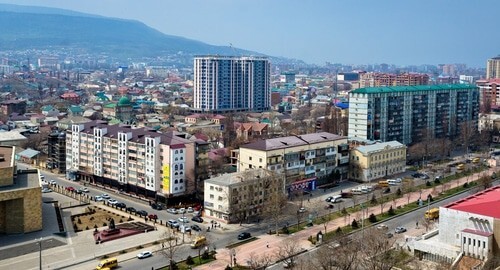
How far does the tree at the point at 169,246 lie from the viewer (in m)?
18.2

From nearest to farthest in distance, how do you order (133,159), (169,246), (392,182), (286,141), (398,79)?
(169,246)
(133,159)
(286,141)
(392,182)
(398,79)

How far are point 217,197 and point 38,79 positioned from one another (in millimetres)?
97314

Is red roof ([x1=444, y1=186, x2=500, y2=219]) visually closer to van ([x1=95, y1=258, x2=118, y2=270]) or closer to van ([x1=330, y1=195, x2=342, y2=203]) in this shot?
van ([x1=330, y1=195, x2=342, y2=203])

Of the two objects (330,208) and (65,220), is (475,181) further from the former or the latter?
(65,220)

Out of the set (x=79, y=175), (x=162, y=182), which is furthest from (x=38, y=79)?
(x=162, y=182)

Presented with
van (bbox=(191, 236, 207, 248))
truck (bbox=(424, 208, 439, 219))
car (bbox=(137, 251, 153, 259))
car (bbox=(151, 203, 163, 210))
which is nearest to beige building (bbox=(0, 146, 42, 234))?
car (bbox=(137, 251, 153, 259))

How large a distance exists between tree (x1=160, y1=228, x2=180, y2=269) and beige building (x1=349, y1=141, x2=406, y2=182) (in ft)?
44.7

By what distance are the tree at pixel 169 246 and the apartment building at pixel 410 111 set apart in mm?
19817

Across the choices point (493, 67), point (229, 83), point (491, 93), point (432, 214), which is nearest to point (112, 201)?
point (432, 214)

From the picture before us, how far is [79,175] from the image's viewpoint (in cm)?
3275

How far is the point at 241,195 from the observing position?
2403 cm

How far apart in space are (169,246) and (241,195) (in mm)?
5185

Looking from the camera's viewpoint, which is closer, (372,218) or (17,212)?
(17,212)

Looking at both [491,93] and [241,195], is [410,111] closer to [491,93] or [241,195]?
[241,195]
